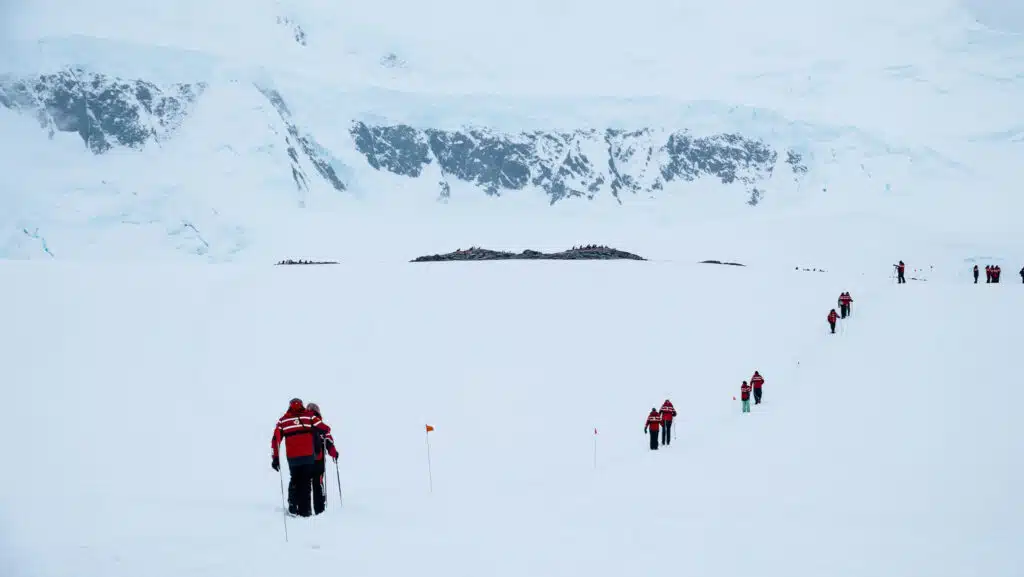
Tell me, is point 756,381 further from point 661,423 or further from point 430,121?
point 430,121

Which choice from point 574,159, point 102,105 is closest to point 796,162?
point 574,159

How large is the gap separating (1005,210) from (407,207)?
60.0 metres

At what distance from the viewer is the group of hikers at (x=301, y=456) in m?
9.54

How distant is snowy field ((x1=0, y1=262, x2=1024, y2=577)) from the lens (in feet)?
26.2

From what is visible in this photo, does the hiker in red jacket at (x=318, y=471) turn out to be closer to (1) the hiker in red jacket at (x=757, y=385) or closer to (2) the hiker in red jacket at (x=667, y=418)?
(2) the hiker in red jacket at (x=667, y=418)

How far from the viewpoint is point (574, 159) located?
96062mm

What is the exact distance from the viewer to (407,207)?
89.2 meters

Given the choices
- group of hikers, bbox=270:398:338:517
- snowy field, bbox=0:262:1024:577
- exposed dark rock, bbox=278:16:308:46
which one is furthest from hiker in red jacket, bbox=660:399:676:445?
exposed dark rock, bbox=278:16:308:46

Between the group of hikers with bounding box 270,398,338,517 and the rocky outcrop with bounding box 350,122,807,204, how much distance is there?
280 ft

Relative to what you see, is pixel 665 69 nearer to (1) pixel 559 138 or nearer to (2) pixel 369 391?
(1) pixel 559 138

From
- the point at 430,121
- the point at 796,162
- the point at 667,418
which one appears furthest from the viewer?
the point at 430,121

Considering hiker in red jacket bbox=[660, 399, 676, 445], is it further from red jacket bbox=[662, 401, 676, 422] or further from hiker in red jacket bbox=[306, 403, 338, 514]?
hiker in red jacket bbox=[306, 403, 338, 514]

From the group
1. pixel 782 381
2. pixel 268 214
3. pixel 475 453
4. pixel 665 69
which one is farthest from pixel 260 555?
pixel 665 69

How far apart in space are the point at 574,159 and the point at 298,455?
292ft
